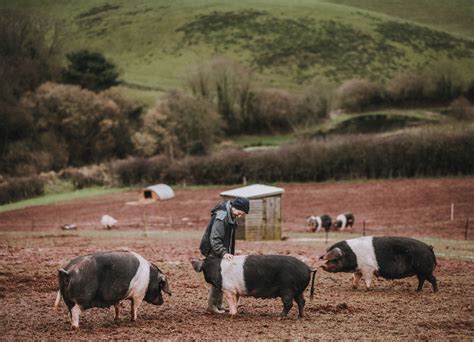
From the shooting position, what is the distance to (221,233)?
40.5 feet

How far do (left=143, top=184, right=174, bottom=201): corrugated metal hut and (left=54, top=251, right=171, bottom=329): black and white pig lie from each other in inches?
1525

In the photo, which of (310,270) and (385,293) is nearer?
(310,270)

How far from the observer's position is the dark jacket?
12.3m

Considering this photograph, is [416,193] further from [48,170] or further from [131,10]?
[131,10]

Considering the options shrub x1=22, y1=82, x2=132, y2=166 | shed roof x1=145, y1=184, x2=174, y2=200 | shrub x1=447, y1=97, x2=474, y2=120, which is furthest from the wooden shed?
shrub x1=22, y1=82, x2=132, y2=166

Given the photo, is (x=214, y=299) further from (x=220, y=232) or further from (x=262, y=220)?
(x=262, y=220)

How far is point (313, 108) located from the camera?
83812mm

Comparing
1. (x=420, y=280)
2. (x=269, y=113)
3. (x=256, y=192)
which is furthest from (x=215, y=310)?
(x=269, y=113)

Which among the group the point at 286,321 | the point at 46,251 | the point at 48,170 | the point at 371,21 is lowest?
the point at 48,170

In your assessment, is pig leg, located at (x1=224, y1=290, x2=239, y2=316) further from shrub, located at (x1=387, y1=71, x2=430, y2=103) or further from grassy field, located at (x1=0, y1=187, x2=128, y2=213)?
shrub, located at (x1=387, y1=71, x2=430, y2=103)

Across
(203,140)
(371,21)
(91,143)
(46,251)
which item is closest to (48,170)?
(91,143)

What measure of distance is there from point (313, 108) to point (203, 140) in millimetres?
18552

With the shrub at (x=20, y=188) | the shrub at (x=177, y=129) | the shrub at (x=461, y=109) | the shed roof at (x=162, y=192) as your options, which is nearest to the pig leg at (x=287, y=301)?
the shed roof at (x=162, y=192)

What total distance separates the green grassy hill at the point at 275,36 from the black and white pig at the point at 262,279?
78933 millimetres
